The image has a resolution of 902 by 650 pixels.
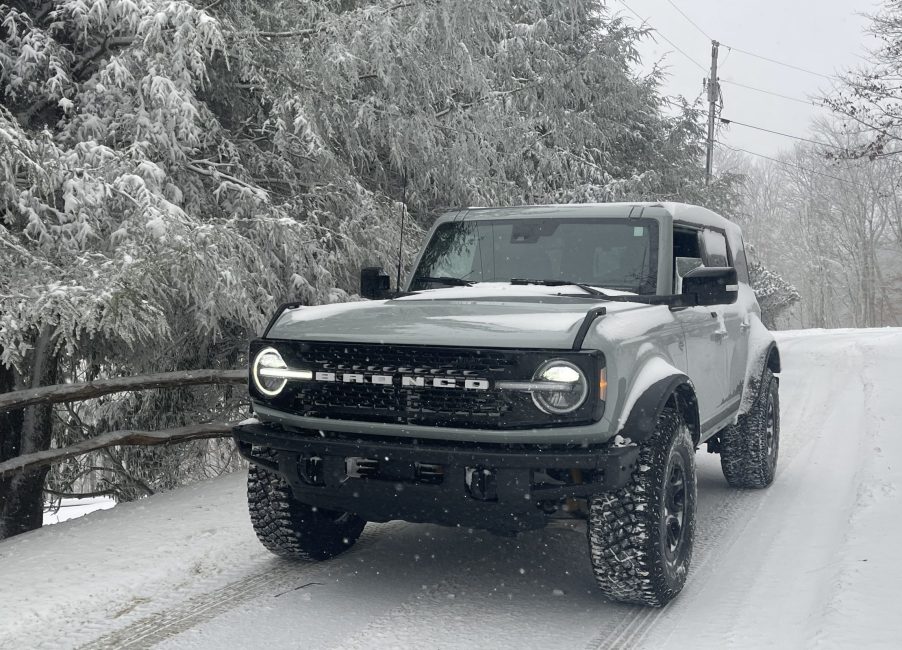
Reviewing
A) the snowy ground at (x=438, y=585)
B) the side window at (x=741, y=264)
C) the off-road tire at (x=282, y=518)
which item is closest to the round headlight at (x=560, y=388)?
the snowy ground at (x=438, y=585)

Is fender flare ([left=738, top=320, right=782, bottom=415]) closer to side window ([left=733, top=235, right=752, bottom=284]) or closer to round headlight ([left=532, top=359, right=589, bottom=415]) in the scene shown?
side window ([left=733, top=235, right=752, bottom=284])

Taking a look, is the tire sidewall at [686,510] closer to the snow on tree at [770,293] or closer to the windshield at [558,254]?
the windshield at [558,254]

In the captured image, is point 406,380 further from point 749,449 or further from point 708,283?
point 749,449

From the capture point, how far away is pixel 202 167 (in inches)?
307

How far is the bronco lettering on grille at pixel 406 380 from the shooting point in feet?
12.2

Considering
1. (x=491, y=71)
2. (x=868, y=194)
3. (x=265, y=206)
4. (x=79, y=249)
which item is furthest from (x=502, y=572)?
(x=868, y=194)

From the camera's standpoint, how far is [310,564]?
4719 mm

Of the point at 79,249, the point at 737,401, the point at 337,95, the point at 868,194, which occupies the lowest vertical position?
the point at 737,401

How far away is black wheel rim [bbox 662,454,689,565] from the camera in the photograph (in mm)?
4109

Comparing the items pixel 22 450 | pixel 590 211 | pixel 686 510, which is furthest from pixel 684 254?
pixel 22 450

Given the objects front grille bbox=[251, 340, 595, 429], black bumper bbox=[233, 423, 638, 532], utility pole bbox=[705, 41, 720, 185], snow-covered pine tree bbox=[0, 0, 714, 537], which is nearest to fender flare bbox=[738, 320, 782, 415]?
black bumper bbox=[233, 423, 638, 532]

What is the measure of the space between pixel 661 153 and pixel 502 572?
1470 centimetres

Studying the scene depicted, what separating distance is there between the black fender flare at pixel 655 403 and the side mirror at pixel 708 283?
481 mm

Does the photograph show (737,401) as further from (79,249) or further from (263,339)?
(79,249)
